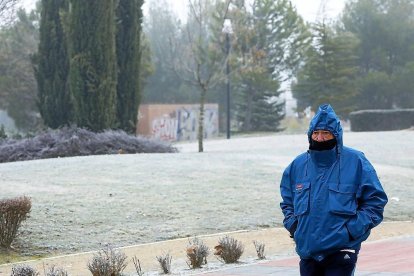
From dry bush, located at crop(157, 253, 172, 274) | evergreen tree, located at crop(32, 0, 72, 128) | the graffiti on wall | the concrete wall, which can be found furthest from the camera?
the graffiti on wall

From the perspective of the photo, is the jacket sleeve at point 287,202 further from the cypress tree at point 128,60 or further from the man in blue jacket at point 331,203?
the cypress tree at point 128,60

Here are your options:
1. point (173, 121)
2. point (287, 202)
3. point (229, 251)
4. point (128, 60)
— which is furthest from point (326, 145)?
point (173, 121)

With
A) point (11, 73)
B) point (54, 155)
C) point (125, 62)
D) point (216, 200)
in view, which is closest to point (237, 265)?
point (216, 200)

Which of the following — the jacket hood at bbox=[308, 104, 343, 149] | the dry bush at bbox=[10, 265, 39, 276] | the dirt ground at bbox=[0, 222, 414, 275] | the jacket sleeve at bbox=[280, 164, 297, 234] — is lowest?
the dirt ground at bbox=[0, 222, 414, 275]

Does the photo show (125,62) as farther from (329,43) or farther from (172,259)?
(329,43)

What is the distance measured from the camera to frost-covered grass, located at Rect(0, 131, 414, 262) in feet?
45.0

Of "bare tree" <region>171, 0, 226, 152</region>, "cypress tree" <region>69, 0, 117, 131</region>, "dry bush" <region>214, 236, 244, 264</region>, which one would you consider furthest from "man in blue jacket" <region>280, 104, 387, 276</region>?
"cypress tree" <region>69, 0, 117, 131</region>

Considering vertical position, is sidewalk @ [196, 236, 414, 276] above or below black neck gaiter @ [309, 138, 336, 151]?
below

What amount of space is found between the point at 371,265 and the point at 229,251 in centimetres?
169

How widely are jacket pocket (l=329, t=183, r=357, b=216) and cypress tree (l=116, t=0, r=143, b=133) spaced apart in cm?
2580

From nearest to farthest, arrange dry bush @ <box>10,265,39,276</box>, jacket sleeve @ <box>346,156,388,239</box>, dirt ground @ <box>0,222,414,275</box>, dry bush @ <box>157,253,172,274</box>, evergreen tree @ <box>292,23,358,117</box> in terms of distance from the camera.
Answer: jacket sleeve @ <box>346,156,388,239</box>, dry bush @ <box>10,265,39,276</box>, dry bush @ <box>157,253,172,274</box>, dirt ground @ <box>0,222,414,275</box>, evergreen tree @ <box>292,23,358,117</box>

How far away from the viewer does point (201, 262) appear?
10953 millimetres

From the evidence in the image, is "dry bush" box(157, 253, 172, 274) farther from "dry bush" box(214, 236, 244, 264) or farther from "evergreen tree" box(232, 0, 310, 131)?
"evergreen tree" box(232, 0, 310, 131)

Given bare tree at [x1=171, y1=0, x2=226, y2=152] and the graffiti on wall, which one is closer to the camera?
bare tree at [x1=171, y1=0, x2=226, y2=152]
